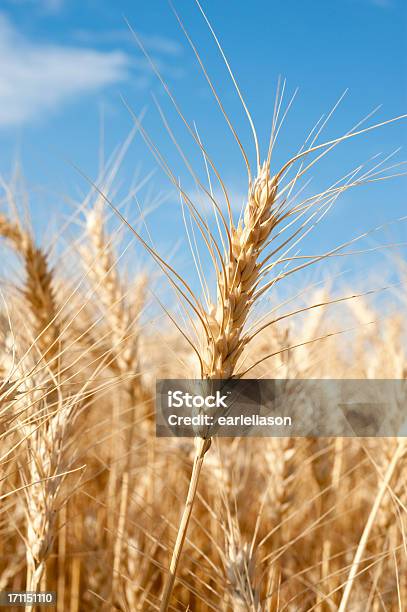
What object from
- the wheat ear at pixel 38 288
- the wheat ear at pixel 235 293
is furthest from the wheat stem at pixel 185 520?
the wheat ear at pixel 38 288

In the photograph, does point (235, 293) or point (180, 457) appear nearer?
point (235, 293)

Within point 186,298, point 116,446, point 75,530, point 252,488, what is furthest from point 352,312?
point 186,298

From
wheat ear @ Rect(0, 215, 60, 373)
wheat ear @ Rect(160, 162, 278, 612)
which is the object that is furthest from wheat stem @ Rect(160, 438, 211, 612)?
wheat ear @ Rect(0, 215, 60, 373)

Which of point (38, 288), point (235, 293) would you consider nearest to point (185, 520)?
point (235, 293)

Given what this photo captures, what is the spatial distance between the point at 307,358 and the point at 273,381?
1.75ft

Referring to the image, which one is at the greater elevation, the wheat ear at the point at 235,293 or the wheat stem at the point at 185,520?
the wheat ear at the point at 235,293

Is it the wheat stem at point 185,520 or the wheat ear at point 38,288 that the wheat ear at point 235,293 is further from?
the wheat ear at point 38,288

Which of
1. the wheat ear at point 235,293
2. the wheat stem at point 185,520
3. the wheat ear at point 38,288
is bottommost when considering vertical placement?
the wheat stem at point 185,520

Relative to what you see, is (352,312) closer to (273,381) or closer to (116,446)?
(116,446)

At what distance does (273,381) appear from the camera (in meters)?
1.83

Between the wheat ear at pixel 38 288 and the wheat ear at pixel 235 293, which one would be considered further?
the wheat ear at pixel 38 288

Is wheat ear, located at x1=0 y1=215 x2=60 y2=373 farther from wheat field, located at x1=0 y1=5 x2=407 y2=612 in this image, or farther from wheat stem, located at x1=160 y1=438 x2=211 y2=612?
wheat stem, located at x1=160 y1=438 x2=211 y2=612

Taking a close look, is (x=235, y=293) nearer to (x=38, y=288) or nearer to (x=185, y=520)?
(x=185, y=520)

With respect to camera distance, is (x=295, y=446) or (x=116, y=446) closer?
(x=295, y=446)
